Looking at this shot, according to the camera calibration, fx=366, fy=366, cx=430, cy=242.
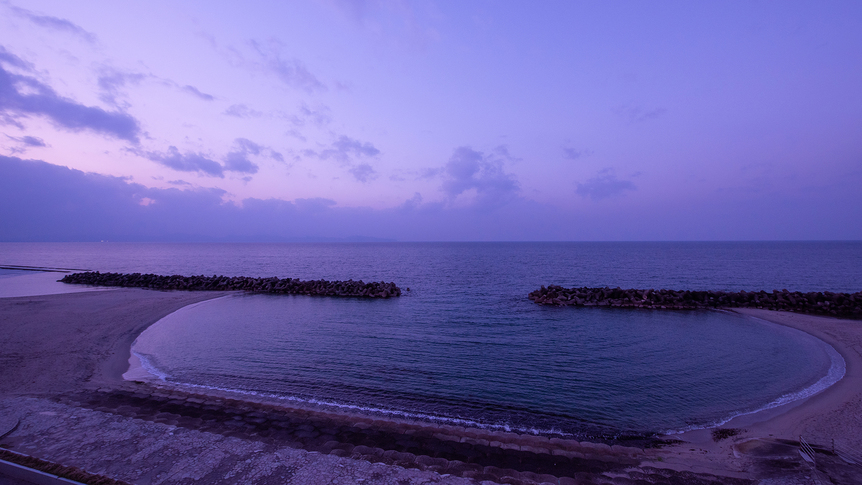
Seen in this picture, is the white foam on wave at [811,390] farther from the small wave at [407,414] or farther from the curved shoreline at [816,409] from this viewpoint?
the small wave at [407,414]

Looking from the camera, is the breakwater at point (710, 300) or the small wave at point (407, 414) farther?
the breakwater at point (710, 300)

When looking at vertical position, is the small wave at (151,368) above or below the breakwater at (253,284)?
below

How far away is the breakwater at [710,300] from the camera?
26641 mm

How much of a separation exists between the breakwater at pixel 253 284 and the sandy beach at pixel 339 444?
957 inches

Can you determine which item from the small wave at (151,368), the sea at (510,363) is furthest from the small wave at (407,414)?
the small wave at (151,368)

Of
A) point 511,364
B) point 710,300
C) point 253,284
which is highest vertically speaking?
point 710,300

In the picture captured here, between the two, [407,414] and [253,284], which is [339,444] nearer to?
[407,414]

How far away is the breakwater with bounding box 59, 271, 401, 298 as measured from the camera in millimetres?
36969

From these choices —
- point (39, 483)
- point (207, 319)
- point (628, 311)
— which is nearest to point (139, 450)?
point (39, 483)

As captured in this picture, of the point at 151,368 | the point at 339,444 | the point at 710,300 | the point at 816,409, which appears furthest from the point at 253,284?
the point at 710,300

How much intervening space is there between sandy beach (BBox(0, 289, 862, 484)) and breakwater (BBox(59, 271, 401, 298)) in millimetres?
24312

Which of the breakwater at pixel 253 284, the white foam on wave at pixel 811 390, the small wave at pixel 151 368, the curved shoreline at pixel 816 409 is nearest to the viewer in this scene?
the curved shoreline at pixel 816 409

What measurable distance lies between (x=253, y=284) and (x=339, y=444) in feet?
120

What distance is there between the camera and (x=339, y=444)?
8414 mm
